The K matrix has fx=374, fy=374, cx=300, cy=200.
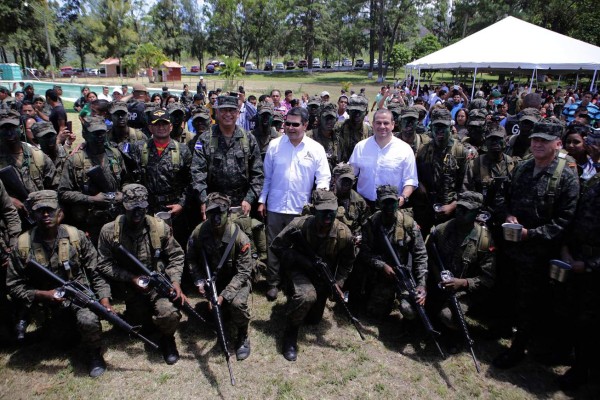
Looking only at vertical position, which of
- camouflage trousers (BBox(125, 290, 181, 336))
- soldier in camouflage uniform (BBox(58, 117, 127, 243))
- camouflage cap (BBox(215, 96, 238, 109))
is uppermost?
camouflage cap (BBox(215, 96, 238, 109))

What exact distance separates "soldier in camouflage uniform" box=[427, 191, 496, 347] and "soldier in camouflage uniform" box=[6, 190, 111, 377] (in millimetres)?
4051

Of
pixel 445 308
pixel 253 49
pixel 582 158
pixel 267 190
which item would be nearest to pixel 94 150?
pixel 267 190

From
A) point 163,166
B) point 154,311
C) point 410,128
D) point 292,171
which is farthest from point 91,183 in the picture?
point 410,128

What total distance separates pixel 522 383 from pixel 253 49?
73.7 metres

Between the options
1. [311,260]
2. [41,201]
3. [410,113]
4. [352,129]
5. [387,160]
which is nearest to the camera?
[41,201]

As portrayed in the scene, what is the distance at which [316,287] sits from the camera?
5020 millimetres

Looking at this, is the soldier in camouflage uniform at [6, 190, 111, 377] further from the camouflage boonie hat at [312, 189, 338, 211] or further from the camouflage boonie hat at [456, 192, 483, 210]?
the camouflage boonie hat at [456, 192, 483, 210]

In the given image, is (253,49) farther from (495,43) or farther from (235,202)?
(235,202)

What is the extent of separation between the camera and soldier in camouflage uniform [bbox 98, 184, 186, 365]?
4.43 meters

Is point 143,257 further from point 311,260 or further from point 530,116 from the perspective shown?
point 530,116

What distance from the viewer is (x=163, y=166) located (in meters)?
5.63

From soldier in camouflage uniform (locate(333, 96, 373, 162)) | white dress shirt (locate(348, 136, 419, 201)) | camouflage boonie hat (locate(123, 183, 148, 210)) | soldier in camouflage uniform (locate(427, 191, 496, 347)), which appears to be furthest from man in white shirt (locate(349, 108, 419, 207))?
camouflage boonie hat (locate(123, 183, 148, 210))

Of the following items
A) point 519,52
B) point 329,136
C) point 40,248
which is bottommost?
point 40,248

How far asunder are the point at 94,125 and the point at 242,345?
12.2 ft
